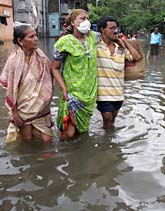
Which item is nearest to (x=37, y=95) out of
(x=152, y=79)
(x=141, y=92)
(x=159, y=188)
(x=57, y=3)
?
(x=159, y=188)

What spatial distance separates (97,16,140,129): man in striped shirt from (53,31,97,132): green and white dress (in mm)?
220

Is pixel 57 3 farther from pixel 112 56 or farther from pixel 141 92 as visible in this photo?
pixel 112 56

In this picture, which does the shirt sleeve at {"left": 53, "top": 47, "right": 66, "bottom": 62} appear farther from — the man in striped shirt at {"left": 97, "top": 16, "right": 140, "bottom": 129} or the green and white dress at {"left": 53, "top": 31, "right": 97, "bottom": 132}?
the man in striped shirt at {"left": 97, "top": 16, "right": 140, "bottom": 129}

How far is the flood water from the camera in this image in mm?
3338

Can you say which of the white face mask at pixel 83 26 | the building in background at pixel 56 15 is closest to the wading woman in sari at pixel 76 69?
the white face mask at pixel 83 26

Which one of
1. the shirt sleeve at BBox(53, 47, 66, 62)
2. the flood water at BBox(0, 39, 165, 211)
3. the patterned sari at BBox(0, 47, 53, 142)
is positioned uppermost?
the shirt sleeve at BBox(53, 47, 66, 62)

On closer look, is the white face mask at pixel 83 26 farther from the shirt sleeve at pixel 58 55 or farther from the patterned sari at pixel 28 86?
Answer: the patterned sari at pixel 28 86

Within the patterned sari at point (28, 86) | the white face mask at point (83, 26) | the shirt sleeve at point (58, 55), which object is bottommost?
the patterned sari at point (28, 86)

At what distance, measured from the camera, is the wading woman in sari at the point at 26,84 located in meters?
4.35

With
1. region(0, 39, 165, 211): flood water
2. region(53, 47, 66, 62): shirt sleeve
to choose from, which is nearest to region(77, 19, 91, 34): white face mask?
region(53, 47, 66, 62): shirt sleeve

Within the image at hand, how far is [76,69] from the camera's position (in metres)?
4.50

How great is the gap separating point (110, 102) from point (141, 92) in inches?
144

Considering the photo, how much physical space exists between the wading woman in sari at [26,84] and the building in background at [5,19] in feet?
100

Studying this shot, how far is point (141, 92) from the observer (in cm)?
858
